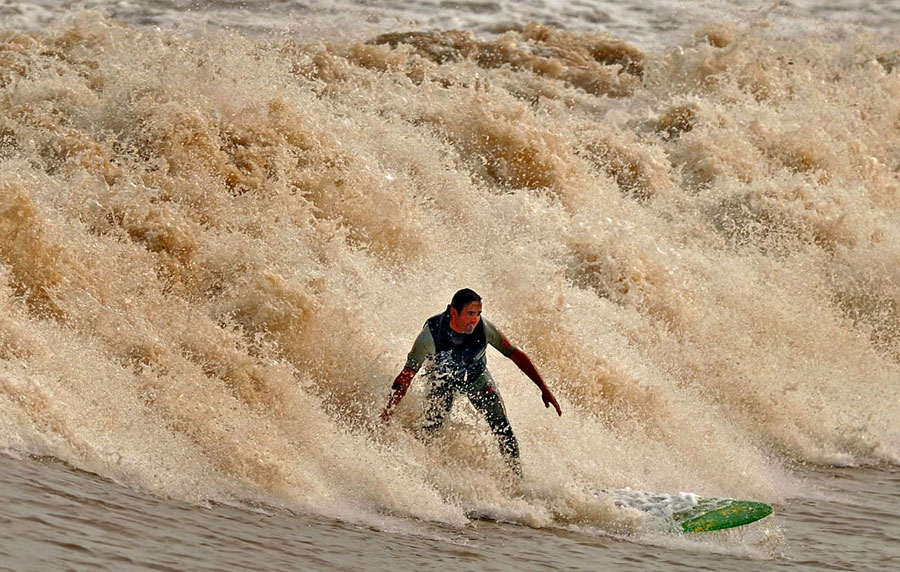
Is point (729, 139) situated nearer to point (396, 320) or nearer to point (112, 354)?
point (396, 320)

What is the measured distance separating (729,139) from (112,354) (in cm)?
1082

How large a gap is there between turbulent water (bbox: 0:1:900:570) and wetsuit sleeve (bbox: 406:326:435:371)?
666 mm

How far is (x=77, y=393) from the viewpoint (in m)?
7.63

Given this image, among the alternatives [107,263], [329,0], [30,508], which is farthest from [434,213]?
[329,0]

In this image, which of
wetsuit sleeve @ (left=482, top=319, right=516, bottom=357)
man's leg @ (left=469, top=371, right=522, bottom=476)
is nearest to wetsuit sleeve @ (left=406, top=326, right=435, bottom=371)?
wetsuit sleeve @ (left=482, top=319, right=516, bottom=357)

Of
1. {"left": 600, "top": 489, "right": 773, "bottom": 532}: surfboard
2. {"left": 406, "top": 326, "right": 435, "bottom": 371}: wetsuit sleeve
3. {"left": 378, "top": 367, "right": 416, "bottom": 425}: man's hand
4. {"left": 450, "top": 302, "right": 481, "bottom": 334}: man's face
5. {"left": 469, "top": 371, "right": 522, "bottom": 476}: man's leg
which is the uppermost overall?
{"left": 450, "top": 302, "right": 481, "bottom": 334}: man's face

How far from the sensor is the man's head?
768 centimetres

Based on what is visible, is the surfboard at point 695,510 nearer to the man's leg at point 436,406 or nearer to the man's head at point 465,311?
the man's leg at point 436,406

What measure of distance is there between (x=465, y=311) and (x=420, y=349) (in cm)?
37

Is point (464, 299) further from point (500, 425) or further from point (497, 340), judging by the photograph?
point (500, 425)

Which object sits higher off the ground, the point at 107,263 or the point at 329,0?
the point at 329,0

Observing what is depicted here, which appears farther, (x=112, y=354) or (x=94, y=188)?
(x=94, y=188)

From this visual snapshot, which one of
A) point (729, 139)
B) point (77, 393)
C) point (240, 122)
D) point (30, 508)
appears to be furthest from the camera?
point (729, 139)

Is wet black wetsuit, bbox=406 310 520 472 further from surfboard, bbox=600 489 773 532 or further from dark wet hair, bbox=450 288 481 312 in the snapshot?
surfboard, bbox=600 489 773 532
